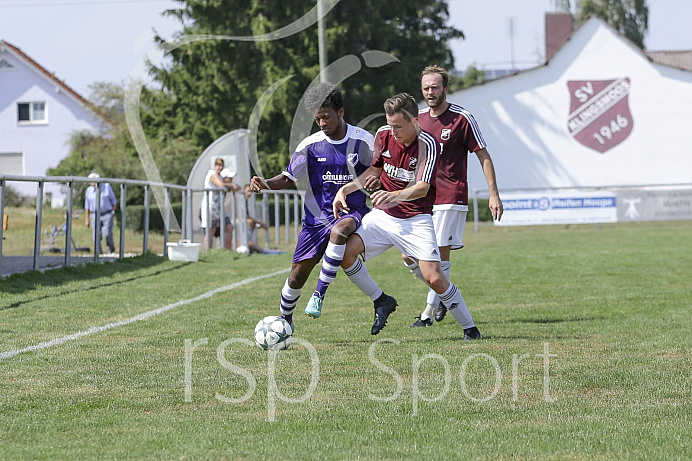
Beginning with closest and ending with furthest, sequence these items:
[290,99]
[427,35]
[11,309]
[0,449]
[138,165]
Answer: [0,449], [11,309], [138,165], [290,99], [427,35]

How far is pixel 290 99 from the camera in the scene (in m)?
39.0

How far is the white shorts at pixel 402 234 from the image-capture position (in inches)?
288

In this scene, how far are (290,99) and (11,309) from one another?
29.8m

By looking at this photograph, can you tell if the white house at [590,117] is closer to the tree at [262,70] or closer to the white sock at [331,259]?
the tree at [262,70]

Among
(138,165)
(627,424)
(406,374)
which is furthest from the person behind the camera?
(138,165)

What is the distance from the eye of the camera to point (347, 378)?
577cm

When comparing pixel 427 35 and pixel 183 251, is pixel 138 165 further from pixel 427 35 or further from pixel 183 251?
pixel 183 251

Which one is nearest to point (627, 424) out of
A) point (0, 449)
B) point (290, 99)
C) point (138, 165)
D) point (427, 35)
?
point (0, 449)

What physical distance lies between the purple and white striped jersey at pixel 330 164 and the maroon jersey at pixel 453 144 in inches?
35.5

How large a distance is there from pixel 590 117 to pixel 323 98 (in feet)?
126

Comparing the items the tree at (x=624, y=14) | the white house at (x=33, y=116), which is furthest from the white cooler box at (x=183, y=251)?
the tree at (x=624, y=14)

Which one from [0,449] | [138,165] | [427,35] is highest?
[427,35]

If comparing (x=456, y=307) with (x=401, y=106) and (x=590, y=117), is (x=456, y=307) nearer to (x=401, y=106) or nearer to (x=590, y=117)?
(x=401, y=106)

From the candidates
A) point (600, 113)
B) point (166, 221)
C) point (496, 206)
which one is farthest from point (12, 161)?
point (496, 206)
